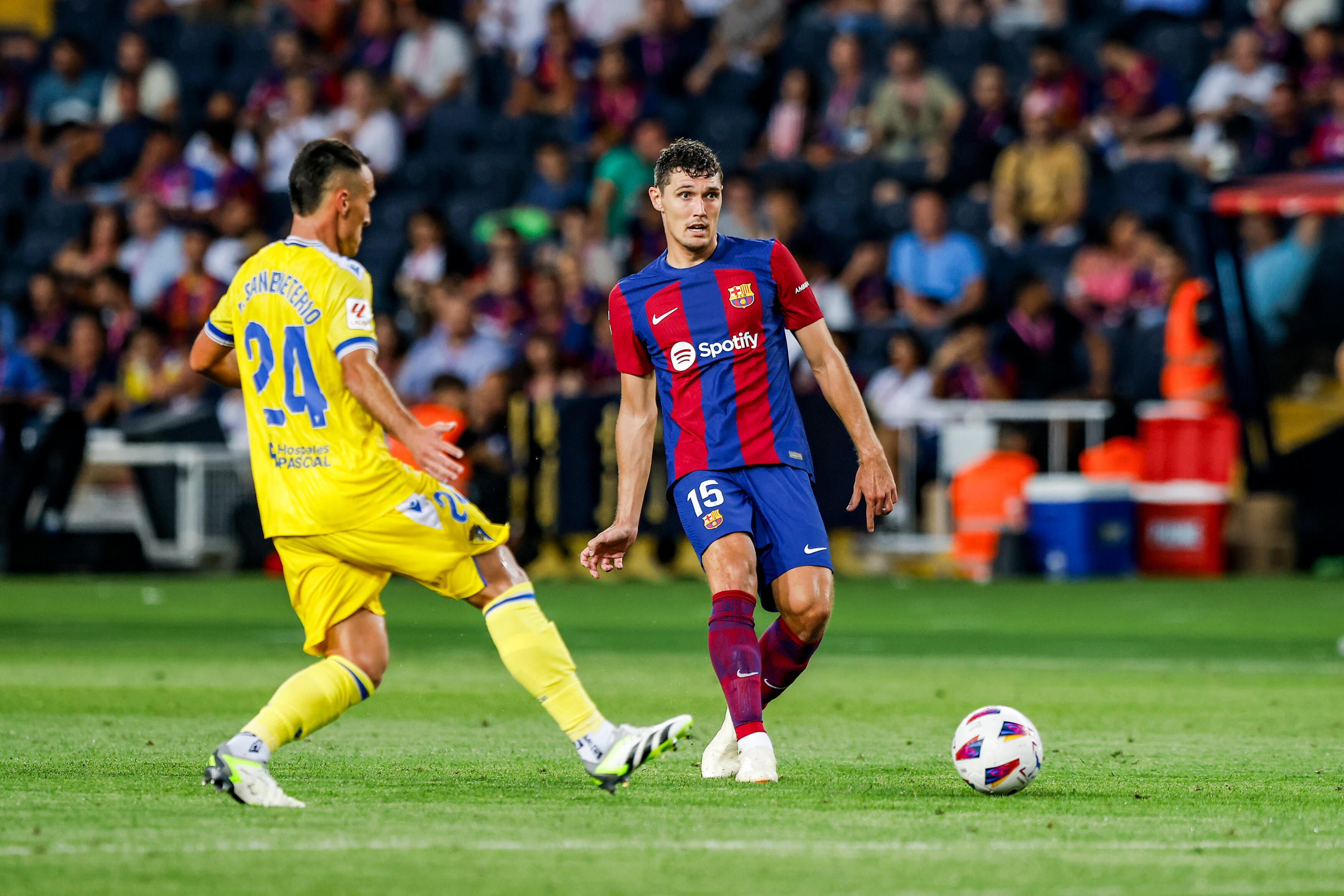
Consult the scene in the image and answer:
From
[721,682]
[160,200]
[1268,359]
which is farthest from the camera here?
[160,200]

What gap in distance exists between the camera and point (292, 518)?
6.17 metres

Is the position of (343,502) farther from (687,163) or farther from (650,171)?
(650,171)

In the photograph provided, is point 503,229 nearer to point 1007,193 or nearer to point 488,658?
point 1007,193

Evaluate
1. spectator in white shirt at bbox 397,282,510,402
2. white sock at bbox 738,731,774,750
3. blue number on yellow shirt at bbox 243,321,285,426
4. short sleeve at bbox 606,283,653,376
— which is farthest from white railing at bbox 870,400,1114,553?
blue number on yellow shirt at bbox 243,321,285,426

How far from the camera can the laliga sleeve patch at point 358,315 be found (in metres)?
6.08

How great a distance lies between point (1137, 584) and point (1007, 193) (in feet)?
13.4

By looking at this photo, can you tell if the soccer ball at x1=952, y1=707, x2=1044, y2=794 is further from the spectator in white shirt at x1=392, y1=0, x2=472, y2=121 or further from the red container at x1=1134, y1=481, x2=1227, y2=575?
the spectator in white shirt at x1=392, y1=0, x2=472, y2=121

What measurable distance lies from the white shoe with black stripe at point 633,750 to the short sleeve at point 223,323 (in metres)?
1.75

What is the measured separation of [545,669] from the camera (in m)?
6.19

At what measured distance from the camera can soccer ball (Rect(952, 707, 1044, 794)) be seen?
6367mm

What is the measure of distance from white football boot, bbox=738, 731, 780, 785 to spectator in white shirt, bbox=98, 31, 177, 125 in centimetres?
1891

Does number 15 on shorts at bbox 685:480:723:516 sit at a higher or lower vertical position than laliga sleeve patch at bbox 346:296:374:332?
lower

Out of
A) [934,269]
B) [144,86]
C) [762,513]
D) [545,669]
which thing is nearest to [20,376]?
[144,86]

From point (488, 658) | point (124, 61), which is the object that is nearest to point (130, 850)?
point (488, 658)
